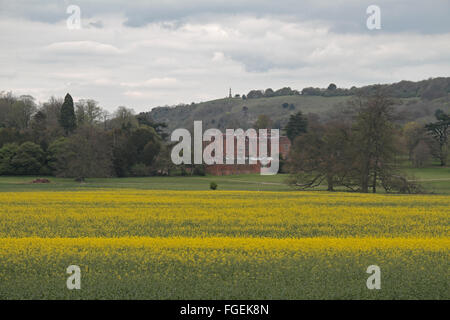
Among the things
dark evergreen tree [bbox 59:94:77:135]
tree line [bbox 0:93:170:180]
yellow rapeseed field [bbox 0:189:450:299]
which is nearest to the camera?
yellow rapeseed field [bbox 0:189:450:299]

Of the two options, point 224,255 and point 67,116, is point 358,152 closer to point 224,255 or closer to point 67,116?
point 224,255

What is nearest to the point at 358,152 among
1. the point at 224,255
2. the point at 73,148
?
the point at 224,255

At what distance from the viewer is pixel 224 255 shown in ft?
46.9

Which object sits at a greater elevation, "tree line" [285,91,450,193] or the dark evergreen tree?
the dark evergreen tree

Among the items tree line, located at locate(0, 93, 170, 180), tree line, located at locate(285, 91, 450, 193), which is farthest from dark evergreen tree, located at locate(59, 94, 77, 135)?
tree line, located at locate(285, 91, 450, 193)

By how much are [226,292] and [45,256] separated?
5.64 meters

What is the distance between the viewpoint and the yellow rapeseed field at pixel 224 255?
1145 centimetres

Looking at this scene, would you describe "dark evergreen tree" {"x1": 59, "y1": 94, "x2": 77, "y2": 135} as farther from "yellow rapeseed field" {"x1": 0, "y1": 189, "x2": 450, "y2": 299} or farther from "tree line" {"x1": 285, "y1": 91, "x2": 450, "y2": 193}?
"yellow rapeseed field" {"x1": 0, "y1": 189, "x2": 450, "y2": 299}

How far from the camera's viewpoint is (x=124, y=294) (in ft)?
36.6

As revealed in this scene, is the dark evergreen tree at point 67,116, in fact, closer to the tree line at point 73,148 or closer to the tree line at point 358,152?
the tree line at point 73,148

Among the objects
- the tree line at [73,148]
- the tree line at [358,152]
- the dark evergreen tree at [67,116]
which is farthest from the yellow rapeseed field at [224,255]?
the dark evergreen tree at [67,116]

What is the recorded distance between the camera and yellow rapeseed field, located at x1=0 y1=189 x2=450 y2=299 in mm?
11445

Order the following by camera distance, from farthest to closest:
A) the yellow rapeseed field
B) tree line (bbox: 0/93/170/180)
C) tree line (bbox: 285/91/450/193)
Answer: tree line (bbox: 0/93/170/180) < tree line (bbox: 285/91/450/193) < the yellow rapeseed field
